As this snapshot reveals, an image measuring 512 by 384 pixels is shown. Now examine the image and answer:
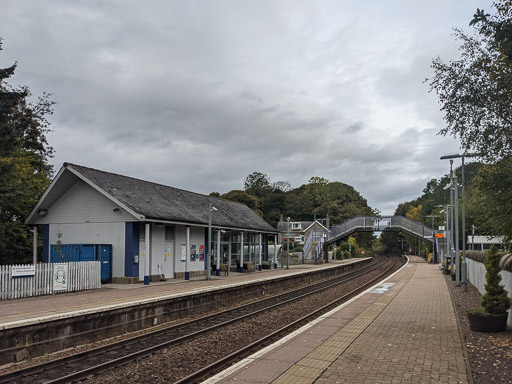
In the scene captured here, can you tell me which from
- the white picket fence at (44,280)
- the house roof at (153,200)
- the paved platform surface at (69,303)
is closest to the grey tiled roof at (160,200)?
the house roof at (153,200)

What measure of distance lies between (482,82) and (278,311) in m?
10.3

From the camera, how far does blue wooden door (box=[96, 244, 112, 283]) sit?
22.5 meters

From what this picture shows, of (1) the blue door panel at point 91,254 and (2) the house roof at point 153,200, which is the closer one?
(1) the blue door panel at point 91,254

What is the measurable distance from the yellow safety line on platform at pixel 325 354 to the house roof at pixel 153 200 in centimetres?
1278

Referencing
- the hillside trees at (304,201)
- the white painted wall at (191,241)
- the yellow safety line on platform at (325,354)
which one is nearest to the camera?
the yellow safety line on platform at (325,354)

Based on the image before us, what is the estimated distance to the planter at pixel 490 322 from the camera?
34.9ft

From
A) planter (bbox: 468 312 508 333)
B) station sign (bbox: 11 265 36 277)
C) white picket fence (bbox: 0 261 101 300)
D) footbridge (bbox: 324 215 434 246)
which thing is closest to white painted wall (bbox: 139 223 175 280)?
white picket fence (bbox: 0 261 101 300)

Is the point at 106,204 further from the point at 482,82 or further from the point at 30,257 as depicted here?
the point at 482,82

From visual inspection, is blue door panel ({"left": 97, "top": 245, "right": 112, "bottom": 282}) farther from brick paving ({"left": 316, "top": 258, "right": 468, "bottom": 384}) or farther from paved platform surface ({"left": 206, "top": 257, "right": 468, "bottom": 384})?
brick paving ({"left": 316, "top": 258, "right": 468, "bottom": 384})

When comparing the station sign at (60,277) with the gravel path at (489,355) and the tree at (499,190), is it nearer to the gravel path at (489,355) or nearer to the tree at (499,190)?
the gravel path at (489,355)

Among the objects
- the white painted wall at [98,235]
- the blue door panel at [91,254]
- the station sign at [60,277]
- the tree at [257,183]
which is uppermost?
the tree at [257,183]

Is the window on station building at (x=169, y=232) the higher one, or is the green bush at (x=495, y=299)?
the window on station building at (x=169, y=232)

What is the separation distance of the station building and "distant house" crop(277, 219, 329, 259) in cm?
1427

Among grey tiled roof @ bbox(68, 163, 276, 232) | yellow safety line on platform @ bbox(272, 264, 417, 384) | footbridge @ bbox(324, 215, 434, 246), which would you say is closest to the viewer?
yellow safety line on platform @ bbox(272, 264, 417, 384)
